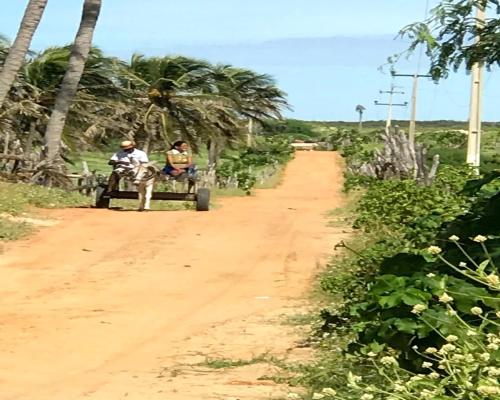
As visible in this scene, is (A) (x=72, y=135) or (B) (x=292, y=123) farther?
(B) (x=292, y=123)

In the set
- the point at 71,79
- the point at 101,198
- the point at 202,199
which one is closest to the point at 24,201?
the point at 101,198

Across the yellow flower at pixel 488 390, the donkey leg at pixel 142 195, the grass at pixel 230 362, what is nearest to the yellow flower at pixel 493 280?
the yellow flower at pixel 488 390

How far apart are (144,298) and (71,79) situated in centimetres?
1158

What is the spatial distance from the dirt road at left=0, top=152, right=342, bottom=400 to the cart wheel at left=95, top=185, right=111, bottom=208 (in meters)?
0.99

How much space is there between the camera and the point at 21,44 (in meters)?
17.9

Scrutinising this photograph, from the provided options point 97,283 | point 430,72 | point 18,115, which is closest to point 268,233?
point 97,283

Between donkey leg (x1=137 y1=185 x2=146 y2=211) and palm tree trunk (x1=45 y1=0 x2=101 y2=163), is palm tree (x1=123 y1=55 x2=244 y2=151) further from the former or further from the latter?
donkey leg (x1=137 y1=185 x2=146 y2=211)

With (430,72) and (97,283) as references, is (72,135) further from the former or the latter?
(430,72)

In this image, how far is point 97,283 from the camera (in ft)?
32.3

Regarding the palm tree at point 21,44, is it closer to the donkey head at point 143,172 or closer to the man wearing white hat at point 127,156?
the man wearing white hat at point 127,156

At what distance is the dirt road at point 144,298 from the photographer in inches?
241

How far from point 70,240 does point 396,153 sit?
38.9 feet

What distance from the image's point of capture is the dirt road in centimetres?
613

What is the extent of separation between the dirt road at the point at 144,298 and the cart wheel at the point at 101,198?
0.99 meters
